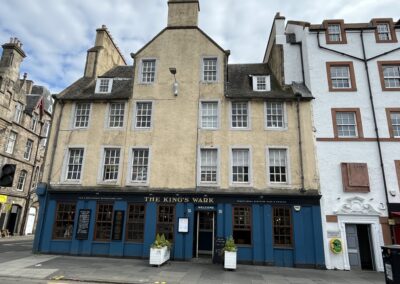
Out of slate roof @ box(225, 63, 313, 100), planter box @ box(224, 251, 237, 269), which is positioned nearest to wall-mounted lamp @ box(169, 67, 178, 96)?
slate roof @ box(225, 63, 313, 100)

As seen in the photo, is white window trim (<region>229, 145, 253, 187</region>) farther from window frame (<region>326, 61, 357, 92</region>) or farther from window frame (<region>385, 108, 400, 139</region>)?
window frame (<region>385, 108, 400, 139</region>)

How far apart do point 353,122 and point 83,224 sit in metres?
17.4

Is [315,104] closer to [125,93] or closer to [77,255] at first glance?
[125,93]

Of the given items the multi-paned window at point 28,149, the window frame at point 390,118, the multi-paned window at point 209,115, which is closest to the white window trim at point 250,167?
the multi-paned window at point 209,115

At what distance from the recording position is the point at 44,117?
36.6 metres

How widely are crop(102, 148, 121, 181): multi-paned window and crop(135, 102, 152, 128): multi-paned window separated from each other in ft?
7.23

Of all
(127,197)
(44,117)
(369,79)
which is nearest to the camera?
(127,197)

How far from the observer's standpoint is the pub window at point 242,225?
15.5m

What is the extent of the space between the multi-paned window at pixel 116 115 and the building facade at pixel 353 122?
1122 cm

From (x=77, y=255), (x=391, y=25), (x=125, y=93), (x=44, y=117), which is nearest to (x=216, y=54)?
(x=125, y=93)

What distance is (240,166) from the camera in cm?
1669

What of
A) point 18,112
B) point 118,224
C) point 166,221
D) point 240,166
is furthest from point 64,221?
point 18,112

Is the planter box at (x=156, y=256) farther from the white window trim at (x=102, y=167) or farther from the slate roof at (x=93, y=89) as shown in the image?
the slate roof at (x=93, y=89)

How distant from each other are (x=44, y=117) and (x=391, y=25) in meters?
38.3
